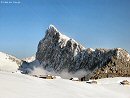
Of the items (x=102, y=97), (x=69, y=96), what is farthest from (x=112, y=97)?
(x=69, y=96)

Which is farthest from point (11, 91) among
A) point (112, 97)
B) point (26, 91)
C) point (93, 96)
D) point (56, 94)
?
point (112, 97)

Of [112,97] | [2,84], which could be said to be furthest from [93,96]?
[2,84]

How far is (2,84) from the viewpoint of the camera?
17297 millimetres

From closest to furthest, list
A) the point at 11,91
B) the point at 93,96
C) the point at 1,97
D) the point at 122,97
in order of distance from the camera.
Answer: the point at 1,97 < the point at 11,91 < the point at 93,96 < the point at 122,97

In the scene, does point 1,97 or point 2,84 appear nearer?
point 1,97

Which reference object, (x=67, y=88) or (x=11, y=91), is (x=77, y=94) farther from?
(x=11, y=91)

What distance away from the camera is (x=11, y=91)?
53.5 feet

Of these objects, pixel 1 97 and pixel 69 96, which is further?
pixel 69 96

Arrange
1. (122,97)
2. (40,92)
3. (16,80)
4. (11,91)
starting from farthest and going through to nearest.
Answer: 1. (122,97)
2. (16,80)
3. (40,92)
4. (11,91)

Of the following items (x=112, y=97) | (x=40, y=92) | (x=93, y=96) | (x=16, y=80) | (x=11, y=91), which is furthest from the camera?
(x=112, y=97)

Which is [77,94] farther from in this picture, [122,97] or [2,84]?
[122,97]

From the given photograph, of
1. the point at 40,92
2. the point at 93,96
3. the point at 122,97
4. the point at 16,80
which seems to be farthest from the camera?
the point at 122,97

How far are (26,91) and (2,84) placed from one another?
4.31 feet

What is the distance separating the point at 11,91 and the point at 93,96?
618 centimetres
